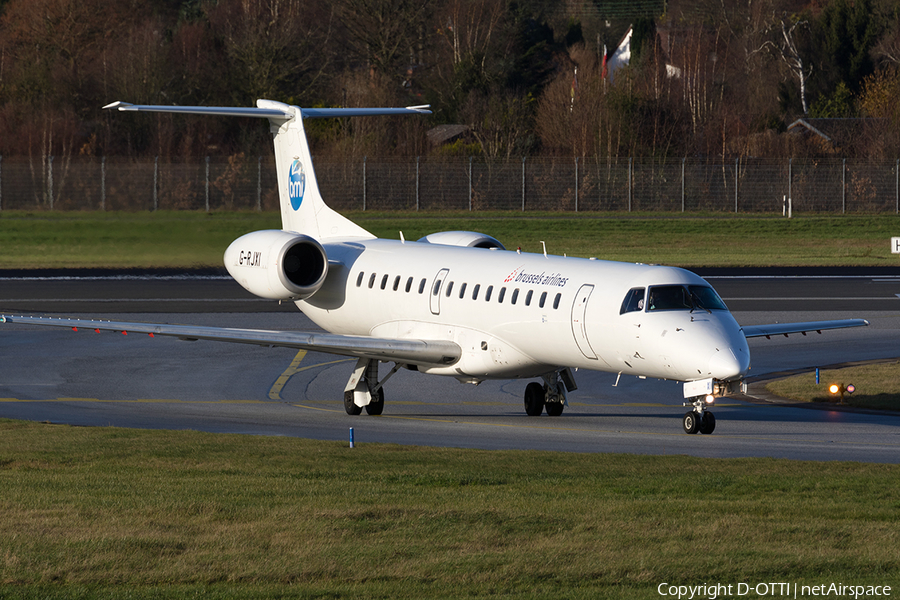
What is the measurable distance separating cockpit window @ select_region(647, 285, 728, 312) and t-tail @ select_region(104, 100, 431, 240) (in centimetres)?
891

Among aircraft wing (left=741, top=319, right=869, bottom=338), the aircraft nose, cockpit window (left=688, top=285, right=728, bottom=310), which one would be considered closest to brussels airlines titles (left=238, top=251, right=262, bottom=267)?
cockpit window (left=688, top=285, right=728, bottom=310)

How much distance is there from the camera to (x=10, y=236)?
5450 cm

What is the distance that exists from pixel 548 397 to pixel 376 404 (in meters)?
3.08

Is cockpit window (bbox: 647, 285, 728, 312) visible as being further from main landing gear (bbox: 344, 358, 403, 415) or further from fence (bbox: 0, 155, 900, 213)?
fence (bbox: 0, 155, 900, 213)

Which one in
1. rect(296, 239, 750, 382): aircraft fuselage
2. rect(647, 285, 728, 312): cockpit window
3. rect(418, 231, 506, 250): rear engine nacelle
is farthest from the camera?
rect(418, 231, 506, 250): rear engine nacelle

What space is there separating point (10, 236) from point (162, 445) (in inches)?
1626

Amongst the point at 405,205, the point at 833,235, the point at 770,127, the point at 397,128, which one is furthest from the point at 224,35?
the point at 833,235

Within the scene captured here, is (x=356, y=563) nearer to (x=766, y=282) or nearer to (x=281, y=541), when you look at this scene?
(x=281, y=541)

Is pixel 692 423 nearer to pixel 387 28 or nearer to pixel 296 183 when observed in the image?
pixel 296 183

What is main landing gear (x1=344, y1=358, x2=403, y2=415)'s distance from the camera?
71.1 feet

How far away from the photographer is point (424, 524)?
11211mm

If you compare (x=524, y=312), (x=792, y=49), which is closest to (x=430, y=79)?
(x=792, y=49)

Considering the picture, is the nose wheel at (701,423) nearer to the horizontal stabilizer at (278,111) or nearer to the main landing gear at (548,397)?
the main landing gear at (548,397)

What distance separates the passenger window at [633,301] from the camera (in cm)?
1842
